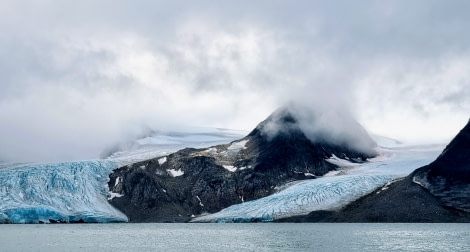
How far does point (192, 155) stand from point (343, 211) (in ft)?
202

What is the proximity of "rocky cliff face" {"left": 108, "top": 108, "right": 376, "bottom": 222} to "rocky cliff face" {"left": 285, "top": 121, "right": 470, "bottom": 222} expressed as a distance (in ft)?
125

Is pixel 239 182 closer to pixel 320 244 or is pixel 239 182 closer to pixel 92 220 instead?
pixel 92 220

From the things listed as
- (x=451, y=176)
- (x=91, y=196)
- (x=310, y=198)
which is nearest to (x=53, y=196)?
(x=91, y=196)

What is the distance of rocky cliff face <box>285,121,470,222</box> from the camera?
133 m

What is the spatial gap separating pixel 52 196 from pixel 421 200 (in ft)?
301

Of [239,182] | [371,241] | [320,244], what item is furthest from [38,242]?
[239,182]

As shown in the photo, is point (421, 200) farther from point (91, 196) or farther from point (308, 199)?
point (91, 196)

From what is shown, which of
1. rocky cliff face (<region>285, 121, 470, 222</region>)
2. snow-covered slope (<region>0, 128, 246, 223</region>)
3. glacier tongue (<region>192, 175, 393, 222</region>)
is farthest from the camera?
snow-covered slope (<region>0, 128, 246, 223</region>)

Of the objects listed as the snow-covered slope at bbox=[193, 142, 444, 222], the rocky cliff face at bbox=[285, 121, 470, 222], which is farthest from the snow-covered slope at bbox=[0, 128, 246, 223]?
the rocky cliff face at bbox=[285, 121, 470, 222]

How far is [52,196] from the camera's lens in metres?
150

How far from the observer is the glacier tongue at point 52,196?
468ft

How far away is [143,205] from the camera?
→ 16462 cm

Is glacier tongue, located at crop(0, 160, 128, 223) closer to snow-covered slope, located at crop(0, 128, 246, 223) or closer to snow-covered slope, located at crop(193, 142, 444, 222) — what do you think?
snow-covered slope, located at crop(0, 128, 246, 223)

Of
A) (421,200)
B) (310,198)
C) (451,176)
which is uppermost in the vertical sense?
(451,176)
